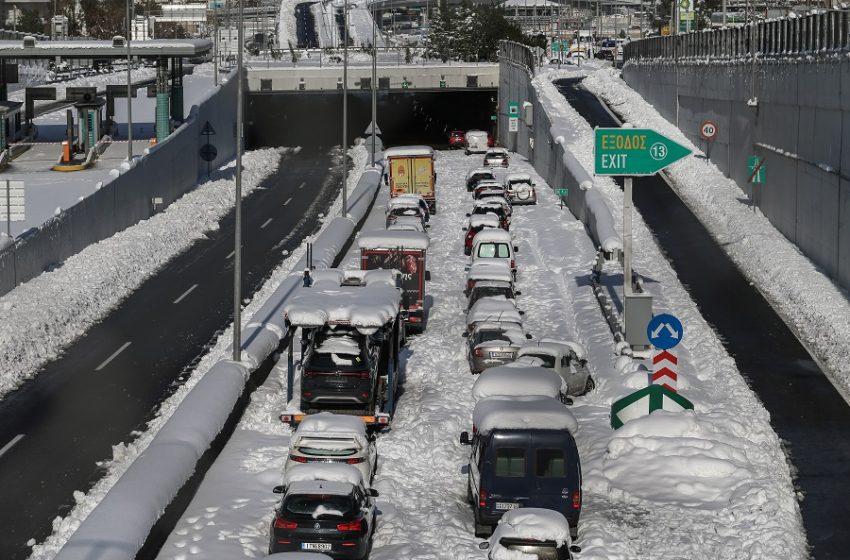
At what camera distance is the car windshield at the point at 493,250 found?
45.2m

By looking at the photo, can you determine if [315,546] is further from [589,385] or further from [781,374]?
[781,374]

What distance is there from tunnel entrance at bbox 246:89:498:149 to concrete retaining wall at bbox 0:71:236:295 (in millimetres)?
23876

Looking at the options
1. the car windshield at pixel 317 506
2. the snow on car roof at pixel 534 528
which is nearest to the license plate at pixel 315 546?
the car windshield at pixel 317 506

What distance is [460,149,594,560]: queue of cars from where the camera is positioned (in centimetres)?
1905

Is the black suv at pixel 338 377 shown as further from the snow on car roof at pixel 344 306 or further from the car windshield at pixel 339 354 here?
the snow on car roof at pixel 344 306

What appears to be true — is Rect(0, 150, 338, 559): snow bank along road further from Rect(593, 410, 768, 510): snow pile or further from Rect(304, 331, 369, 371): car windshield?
Rect(593, 410, 768, 510): snow pile

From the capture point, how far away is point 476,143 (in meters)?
86.9

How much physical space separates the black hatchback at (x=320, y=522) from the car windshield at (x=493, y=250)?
83.9ft

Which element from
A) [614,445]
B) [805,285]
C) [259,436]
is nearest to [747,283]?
[805,285]

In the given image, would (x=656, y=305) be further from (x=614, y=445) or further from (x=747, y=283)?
(x=614, y=445)

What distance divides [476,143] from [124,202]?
123 ft

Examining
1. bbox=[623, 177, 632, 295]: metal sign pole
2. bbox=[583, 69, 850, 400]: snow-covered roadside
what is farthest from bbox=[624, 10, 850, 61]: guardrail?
bbox=[623, 177, 632, 295]: metal sign pole

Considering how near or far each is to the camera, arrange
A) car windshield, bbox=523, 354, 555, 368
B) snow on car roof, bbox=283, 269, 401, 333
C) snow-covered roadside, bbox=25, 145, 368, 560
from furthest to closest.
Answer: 1. car windshield, bbox=523, 354, 555, 368
2. snow on car roof, bbox=283, 269, 401, 333
3. snow-covered roadside, bbox=25, 145, 368, 560

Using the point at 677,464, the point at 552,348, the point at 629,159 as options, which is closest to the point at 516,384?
the point at 677,464
